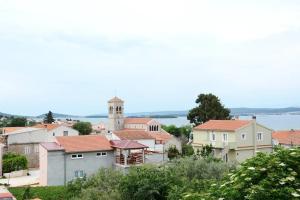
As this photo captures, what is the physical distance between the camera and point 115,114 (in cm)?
10225

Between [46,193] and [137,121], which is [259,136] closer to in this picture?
[46,193]

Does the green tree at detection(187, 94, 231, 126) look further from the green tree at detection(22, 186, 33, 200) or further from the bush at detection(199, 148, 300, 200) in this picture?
the bush at detection(199, 148, 300, 200)

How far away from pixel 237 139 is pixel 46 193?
2417 centimetres

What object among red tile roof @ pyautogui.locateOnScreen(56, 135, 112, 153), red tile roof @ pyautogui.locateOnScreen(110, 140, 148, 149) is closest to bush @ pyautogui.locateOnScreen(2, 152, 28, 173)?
red tile roof @ pyautogui.locateOnScreen(56, 135, 112, 153)

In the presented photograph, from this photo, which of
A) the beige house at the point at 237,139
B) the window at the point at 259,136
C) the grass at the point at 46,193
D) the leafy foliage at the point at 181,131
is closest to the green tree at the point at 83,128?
the leafy foliage at the point at 181,131

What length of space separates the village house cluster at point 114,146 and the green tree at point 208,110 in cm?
583

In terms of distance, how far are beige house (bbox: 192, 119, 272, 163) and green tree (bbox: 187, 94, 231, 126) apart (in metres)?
17.4

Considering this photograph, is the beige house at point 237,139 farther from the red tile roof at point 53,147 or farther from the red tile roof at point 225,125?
the red tile roof at point 53,147

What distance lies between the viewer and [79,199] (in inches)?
1048

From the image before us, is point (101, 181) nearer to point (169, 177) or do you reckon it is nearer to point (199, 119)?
point (169, 177)

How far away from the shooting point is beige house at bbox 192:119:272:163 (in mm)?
51594

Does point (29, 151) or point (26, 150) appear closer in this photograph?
point (26, 150)

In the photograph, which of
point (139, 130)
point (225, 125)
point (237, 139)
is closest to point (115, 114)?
point (139, 130)

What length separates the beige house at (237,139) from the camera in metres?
51.6
